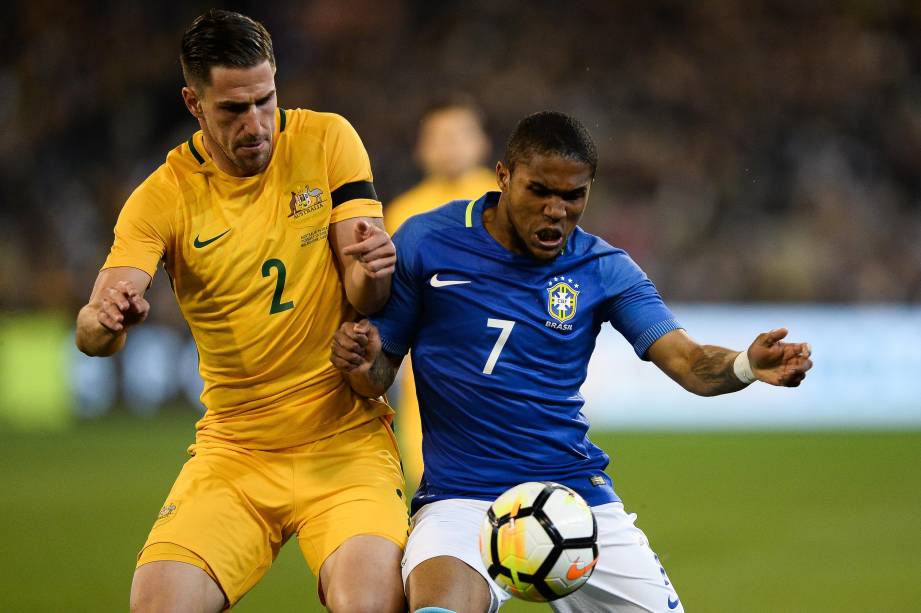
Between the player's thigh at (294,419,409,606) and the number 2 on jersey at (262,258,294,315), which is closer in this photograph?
the player's thigh at (294,419,409,606)

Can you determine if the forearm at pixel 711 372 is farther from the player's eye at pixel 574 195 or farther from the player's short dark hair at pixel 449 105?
the player's short dark hair at pixel 449 105

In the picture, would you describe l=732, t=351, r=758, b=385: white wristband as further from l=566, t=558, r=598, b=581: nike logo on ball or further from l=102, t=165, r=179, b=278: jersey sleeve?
l=102, t=165, r=179, b=278: jersey sleeve

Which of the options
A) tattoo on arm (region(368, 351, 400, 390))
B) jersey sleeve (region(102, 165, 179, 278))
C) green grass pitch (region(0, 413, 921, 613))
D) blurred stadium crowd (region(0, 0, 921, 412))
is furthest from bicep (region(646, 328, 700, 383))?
blurred stadium crowd (region(0, 0, 921, 412))

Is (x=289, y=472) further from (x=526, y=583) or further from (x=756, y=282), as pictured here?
(x=756, y=282)

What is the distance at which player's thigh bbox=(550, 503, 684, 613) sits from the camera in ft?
14.0

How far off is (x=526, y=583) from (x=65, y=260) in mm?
13381

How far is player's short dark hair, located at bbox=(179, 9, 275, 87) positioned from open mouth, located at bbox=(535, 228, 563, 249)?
1.15 meters

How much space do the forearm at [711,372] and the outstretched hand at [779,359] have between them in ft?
0.58

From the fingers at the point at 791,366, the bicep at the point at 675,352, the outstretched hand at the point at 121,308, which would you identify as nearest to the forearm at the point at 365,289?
the outstretched hand at the point at 121,308

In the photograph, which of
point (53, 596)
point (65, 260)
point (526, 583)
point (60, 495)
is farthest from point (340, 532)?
point (65, 260)

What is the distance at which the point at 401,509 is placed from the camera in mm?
4477

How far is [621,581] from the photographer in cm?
427

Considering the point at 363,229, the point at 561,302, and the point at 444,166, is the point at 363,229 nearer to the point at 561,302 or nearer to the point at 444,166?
the point at 561,302

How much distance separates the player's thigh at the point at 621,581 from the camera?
4.27 metres
